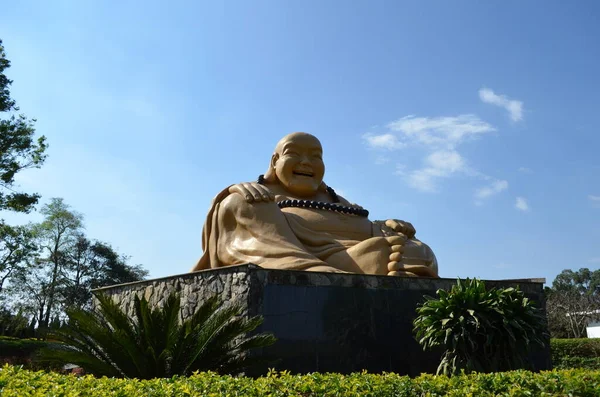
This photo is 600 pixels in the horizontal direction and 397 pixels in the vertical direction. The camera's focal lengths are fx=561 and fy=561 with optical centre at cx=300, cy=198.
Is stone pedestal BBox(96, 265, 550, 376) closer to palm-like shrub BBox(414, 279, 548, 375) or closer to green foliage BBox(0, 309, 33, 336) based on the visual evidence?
palm-like shrub BBox(414, 279, 548, 375)

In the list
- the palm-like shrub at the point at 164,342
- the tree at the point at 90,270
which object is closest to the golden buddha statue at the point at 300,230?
the palm-like shrub at the point at 164,342

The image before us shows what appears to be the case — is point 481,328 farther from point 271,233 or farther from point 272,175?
point 272,175

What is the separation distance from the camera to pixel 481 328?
17.7ft

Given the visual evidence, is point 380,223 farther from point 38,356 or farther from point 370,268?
point 38,356

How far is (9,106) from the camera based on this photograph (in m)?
14.2

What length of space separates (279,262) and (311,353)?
1372 millimetres

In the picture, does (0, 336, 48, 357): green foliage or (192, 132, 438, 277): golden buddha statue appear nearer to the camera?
(192, 132, 438, 277): golden buddha statue

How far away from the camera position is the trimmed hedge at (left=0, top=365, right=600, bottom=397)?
3.38 metres

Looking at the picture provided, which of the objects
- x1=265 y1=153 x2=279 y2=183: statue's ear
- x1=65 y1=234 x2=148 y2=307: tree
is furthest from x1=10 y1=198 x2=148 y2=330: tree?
x1=265 y1=153 x2=279 y2=183: statue's ear

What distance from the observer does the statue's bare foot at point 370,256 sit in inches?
291

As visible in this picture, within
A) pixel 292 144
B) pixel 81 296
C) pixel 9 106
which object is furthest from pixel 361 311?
pixel 81 296

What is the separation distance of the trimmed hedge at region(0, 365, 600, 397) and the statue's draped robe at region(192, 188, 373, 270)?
329 cm

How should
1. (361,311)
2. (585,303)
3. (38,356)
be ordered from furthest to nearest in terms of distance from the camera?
1. (585,303)
2. (361,311)
3. (38,356)

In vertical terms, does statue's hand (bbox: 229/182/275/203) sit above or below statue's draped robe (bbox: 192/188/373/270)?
above
